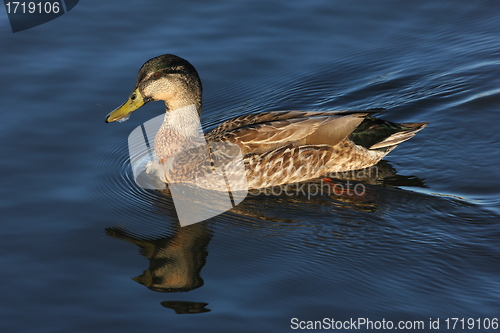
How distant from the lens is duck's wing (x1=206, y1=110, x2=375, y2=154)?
815 centimetres

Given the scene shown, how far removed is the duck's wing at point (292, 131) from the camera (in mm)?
8148

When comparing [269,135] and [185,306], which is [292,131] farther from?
[185,306]

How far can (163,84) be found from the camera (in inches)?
327

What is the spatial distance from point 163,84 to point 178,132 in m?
0.65

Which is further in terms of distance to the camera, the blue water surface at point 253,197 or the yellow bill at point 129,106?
the yellow bill at point 129,106

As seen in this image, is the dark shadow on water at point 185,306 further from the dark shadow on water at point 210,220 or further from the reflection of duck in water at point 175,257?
the reflection of duck in water at point 175,257

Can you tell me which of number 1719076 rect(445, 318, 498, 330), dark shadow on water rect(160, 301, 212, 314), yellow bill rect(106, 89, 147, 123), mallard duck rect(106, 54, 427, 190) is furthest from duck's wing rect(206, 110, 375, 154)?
number 1719076 rect(445, 318, 498, 330)

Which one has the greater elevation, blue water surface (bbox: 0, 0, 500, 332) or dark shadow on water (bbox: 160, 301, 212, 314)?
blue water surface (bbox: 0, 0, 500, 332)

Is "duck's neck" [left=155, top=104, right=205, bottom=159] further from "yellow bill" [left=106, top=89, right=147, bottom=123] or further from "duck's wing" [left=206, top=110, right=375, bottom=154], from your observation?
"yellow bill" [left=106, top=89, right=147, bottom=123]

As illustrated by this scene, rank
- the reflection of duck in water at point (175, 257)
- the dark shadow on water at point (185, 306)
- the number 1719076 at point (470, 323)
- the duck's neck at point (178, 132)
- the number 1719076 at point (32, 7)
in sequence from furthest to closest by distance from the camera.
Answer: the number 1719076 at point (32, 7) → the duck's neck at point (178, 132) → the reflection of duck in water at point (175, 257) → the dark shadow on water at point (185, 306) → the number 1719076 at point (470, 323)

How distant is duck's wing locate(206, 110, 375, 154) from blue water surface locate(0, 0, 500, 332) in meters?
0.73

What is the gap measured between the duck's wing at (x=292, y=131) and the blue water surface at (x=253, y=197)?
73 cm

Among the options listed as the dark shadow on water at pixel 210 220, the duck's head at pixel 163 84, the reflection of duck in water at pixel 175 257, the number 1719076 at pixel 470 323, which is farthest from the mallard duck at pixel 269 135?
the number 1719076 at pixel 470 323

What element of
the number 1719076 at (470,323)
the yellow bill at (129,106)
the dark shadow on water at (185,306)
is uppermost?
the yellow bill at (129,106)
